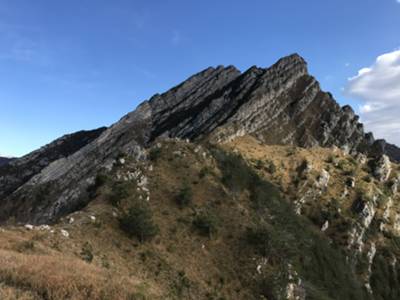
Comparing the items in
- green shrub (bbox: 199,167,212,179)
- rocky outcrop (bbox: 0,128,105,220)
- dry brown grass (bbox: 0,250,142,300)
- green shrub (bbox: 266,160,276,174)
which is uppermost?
rocky outcrop (bbox: 0,128,105,220)

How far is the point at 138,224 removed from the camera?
34781mm

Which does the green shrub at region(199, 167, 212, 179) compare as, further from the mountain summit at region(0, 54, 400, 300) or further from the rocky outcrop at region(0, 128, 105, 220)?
the rocky outcrop at region(0, 128, 105, 220)

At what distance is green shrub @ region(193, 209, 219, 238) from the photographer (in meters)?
41.1

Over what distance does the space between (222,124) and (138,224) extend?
6275cm

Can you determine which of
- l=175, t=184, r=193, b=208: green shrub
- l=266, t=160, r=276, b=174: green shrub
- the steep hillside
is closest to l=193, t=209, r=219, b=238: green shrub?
the steep hillside

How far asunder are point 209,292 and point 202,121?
72.1 meters

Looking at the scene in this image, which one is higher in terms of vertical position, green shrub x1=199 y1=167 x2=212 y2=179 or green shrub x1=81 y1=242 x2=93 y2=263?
green shrub x1=199 y1=167 x2=212 y2=179

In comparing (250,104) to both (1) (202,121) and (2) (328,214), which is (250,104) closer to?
(1) (202,121)

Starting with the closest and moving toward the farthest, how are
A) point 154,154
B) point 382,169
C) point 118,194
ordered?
point 118,194 < point 154,154 < point 382,169

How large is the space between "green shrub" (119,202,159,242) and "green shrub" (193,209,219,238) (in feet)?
21.6

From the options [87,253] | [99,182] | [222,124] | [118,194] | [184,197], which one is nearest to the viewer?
[87,253]

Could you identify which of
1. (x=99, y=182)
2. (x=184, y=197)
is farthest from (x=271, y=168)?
(x=99, y=182)

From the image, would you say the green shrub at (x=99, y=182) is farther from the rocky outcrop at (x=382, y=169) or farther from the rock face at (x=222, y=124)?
the rocky outcrop at (x=382, y=169)

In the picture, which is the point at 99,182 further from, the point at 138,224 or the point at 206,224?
the point at 206,224
